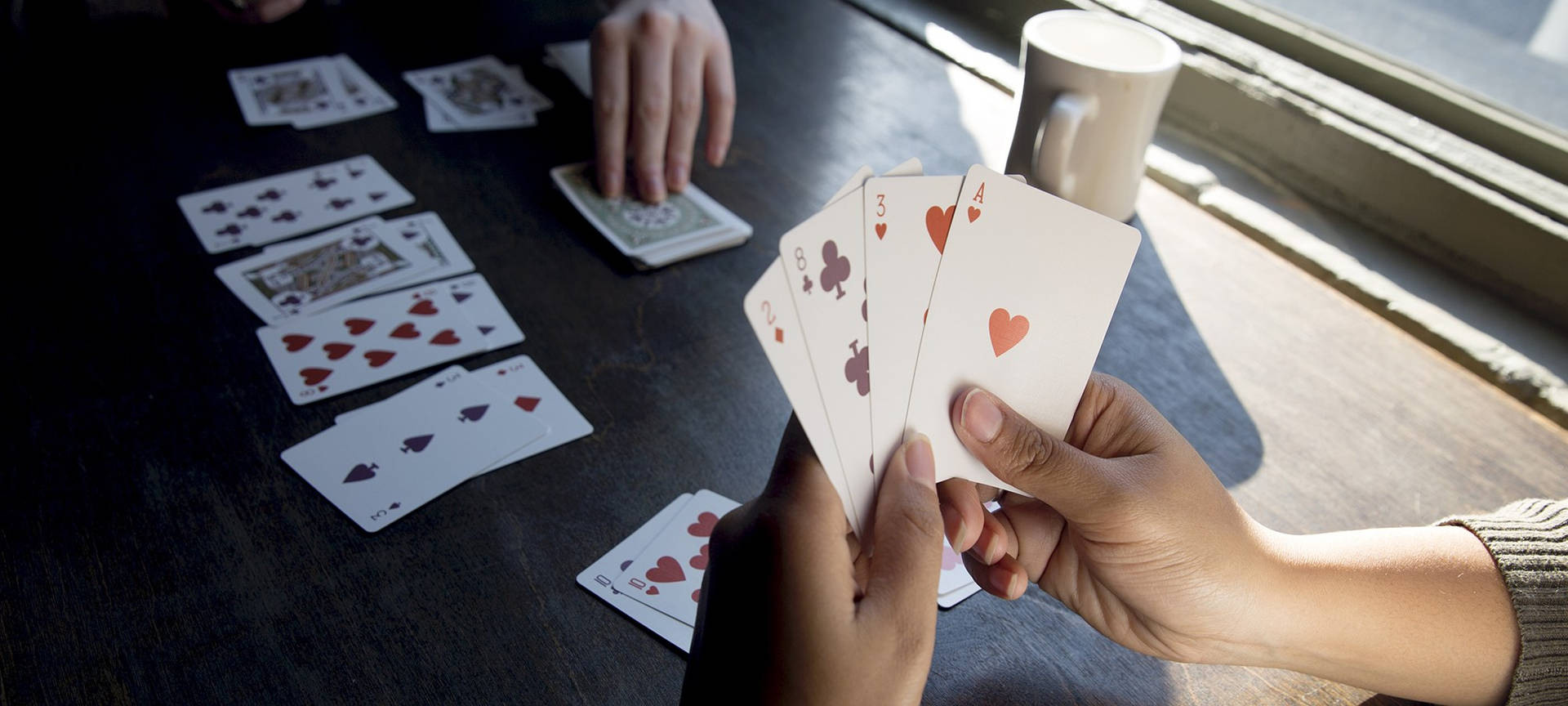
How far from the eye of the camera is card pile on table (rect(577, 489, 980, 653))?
87 centimetres

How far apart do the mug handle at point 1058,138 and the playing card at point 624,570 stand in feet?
2.33

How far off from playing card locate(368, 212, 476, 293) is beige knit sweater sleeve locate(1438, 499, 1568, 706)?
123 centimetres

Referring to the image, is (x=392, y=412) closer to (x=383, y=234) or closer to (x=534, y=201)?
(x=383, y=234)

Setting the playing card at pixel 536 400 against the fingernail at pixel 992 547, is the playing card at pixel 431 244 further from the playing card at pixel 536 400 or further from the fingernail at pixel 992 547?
the fingernail at pixel 992 547

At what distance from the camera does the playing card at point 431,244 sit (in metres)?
1.32

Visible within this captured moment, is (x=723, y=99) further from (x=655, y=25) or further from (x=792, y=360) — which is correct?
(x=792, y=360)

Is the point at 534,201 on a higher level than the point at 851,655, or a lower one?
lower

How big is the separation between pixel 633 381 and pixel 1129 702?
0.64 metres

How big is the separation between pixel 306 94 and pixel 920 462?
140cm

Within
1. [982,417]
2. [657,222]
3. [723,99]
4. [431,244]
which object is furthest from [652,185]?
[982,417]

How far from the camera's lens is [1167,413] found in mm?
1200

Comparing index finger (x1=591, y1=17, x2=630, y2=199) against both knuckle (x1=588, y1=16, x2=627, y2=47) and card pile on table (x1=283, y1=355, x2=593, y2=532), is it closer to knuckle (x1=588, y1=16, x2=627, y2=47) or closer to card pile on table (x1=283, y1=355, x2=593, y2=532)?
knuckle (x1=588, y1=16, x2=627, y2=47)

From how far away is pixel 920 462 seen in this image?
0.83 meters

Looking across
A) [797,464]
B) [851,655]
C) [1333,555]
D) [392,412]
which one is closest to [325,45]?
[392,412]
